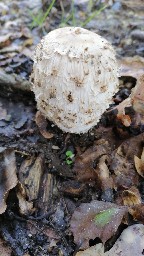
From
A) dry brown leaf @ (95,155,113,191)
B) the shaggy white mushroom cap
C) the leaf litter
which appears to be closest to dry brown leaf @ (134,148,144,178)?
the leaf litter

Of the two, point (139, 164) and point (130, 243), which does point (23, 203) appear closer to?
point (130, 243)

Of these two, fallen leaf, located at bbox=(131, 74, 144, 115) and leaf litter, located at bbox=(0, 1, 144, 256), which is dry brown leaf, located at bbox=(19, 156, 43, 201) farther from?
fallen leaf, located at bbox=(131, 74, 144, 115)

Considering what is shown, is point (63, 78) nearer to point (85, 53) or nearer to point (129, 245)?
point (85, 53)

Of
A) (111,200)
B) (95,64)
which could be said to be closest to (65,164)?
(111,200)

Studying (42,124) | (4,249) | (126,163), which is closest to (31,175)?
(42,124)

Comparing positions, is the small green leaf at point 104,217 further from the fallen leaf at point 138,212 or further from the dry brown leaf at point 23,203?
the dry brown leaf at point 23,203
